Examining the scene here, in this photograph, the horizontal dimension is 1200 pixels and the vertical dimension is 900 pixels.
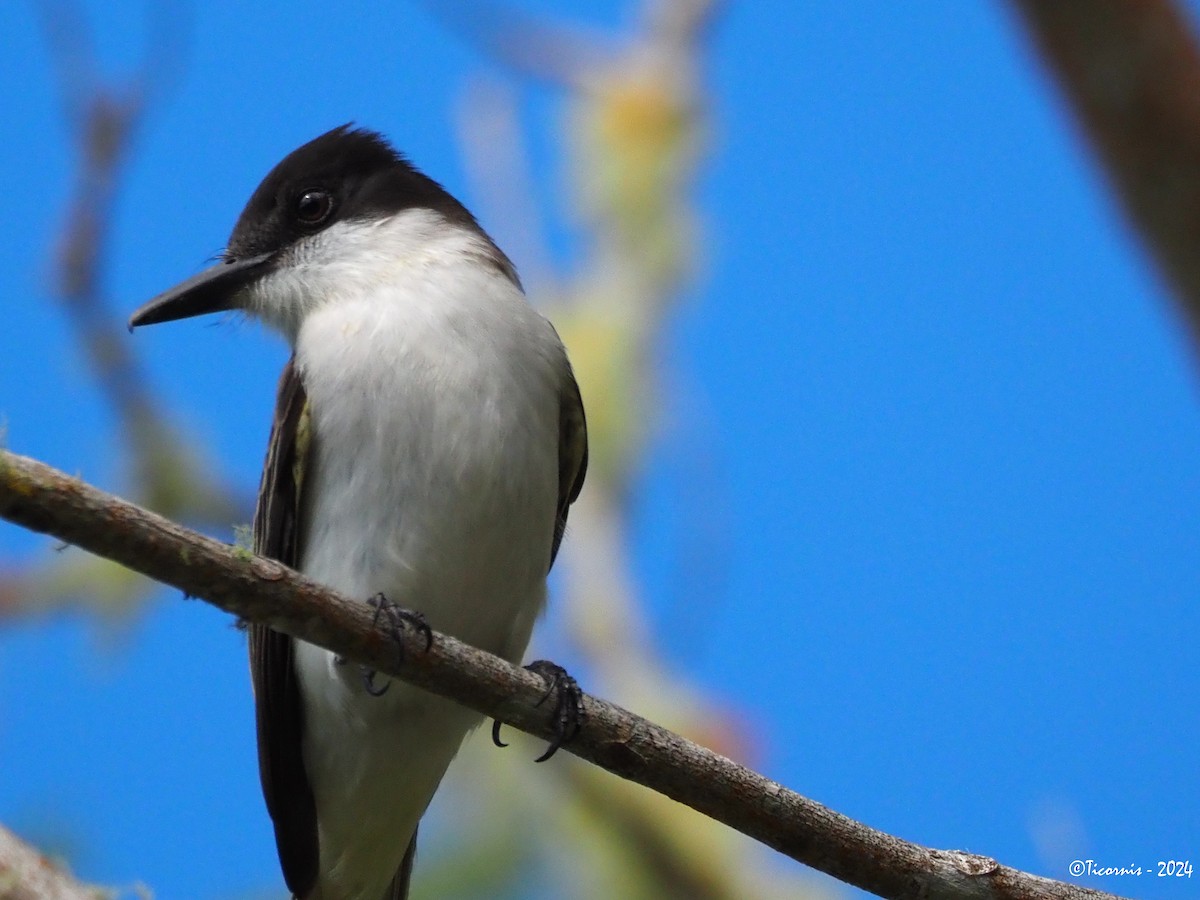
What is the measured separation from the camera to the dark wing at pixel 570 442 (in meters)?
4.61

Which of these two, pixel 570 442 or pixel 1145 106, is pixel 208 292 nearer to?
pixel 570 442

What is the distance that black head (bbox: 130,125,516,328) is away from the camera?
15.8ft

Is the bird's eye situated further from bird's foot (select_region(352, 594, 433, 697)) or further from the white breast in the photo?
bird's foot (select_region(352, 594, 433, 697))

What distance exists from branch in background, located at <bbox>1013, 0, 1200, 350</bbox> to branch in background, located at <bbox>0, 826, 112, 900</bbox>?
8.79 feet

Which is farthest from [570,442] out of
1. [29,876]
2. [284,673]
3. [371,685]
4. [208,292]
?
[29,876]

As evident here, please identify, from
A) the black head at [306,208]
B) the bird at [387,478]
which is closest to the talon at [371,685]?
the bird at [387,478]

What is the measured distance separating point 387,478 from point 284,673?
748 mm

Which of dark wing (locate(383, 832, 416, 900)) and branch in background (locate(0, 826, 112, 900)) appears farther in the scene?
dark wing (locate(383, 832, 416, 900))

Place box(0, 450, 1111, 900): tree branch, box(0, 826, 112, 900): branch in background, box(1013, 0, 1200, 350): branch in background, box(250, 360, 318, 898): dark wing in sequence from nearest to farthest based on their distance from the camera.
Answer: box(1013, 0, 1200, 350): branch in background → box(0, 450, 1111, 900): tree branch → box(0, 826, 112, 900): branch in background → box(250, 360, 318, 898): dark wing

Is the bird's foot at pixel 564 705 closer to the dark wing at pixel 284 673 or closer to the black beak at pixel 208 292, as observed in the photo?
the dark wing at pixel 284 673

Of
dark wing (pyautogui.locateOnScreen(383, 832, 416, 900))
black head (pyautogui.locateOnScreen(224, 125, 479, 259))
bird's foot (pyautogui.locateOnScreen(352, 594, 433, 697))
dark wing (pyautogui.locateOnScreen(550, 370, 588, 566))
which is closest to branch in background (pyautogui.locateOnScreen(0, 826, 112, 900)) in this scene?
bird's foot (pyautogui.locateOnScreen(352, 594, 433, 697))

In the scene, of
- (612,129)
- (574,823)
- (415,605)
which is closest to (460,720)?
(415,605)

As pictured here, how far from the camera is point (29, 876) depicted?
11.0ft

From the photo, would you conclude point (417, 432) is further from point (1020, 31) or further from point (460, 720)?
point (1020, 31)
